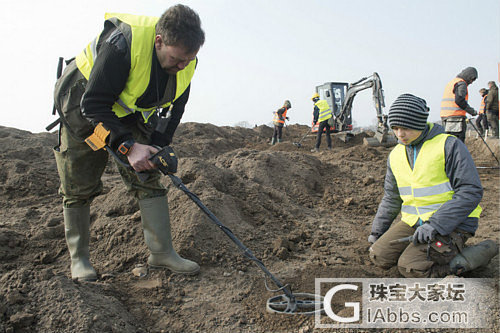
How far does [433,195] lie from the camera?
2580 mm

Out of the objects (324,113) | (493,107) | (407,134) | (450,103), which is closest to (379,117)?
(324,113)

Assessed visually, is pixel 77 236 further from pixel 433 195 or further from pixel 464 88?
pixel 464 88

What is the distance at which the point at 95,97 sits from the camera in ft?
7.30

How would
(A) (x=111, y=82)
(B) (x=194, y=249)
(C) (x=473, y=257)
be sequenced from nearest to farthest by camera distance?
(A) (x=111, y=82) → (C) (x=473, y=257) → (B) (x=194, y=249)

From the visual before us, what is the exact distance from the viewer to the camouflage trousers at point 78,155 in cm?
241

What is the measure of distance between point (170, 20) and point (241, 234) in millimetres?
1942

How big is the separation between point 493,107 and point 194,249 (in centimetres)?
1119

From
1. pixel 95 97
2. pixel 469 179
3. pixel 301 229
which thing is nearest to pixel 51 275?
pixel 95 97

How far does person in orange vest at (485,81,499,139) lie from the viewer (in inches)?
426

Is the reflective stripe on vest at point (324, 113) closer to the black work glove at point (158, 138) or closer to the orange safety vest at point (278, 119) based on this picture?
the orange safety vest at point (278, 119)

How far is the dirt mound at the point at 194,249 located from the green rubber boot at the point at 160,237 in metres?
0.07

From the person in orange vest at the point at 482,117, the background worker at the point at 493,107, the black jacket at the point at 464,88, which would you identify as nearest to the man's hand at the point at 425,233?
the black jacket at the point at 464,88

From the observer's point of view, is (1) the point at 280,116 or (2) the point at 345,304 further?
(1) the point at 280,116

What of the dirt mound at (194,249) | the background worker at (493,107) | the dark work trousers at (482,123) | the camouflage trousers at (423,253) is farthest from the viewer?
the dark work trousers at (482,123)
